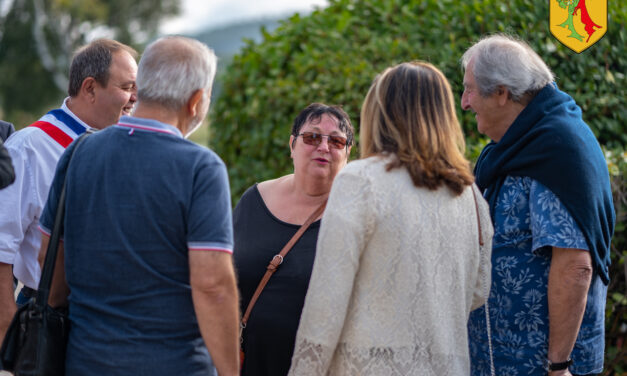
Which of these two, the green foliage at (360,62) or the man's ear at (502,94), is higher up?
the man's ear at (502,94)

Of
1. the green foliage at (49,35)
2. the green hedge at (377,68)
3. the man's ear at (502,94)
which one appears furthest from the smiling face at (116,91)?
the green foliage at (49,35)

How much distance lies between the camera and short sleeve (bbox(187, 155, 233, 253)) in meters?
2.08

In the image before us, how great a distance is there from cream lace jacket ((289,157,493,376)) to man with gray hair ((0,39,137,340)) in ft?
4.13

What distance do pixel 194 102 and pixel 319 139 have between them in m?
1.06

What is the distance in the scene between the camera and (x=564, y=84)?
181 inches

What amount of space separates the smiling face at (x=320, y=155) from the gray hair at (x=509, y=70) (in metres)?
0.81

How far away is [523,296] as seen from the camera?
2.58 metres

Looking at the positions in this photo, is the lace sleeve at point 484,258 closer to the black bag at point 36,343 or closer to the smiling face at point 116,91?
the black bag at point 36,343

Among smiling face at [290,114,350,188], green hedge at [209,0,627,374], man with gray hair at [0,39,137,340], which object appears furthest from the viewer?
green hedge at [209,0,627,374]

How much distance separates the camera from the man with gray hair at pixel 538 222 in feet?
8.13

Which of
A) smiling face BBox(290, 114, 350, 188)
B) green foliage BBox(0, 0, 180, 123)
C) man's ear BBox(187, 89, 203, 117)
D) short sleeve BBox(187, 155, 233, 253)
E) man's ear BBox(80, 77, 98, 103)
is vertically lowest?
green foliage BBox(0, 0, 180, 123)

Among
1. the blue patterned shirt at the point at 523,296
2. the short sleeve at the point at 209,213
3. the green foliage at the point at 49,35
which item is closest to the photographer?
the short sleeve at the point at 209,213

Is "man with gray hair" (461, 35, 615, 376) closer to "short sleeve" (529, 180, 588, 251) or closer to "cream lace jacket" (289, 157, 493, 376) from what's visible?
"short sleeve" (529, 180, 588, 251)

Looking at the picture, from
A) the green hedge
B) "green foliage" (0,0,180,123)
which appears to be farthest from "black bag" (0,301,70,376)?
"green foliage" (0,0,180,123)
